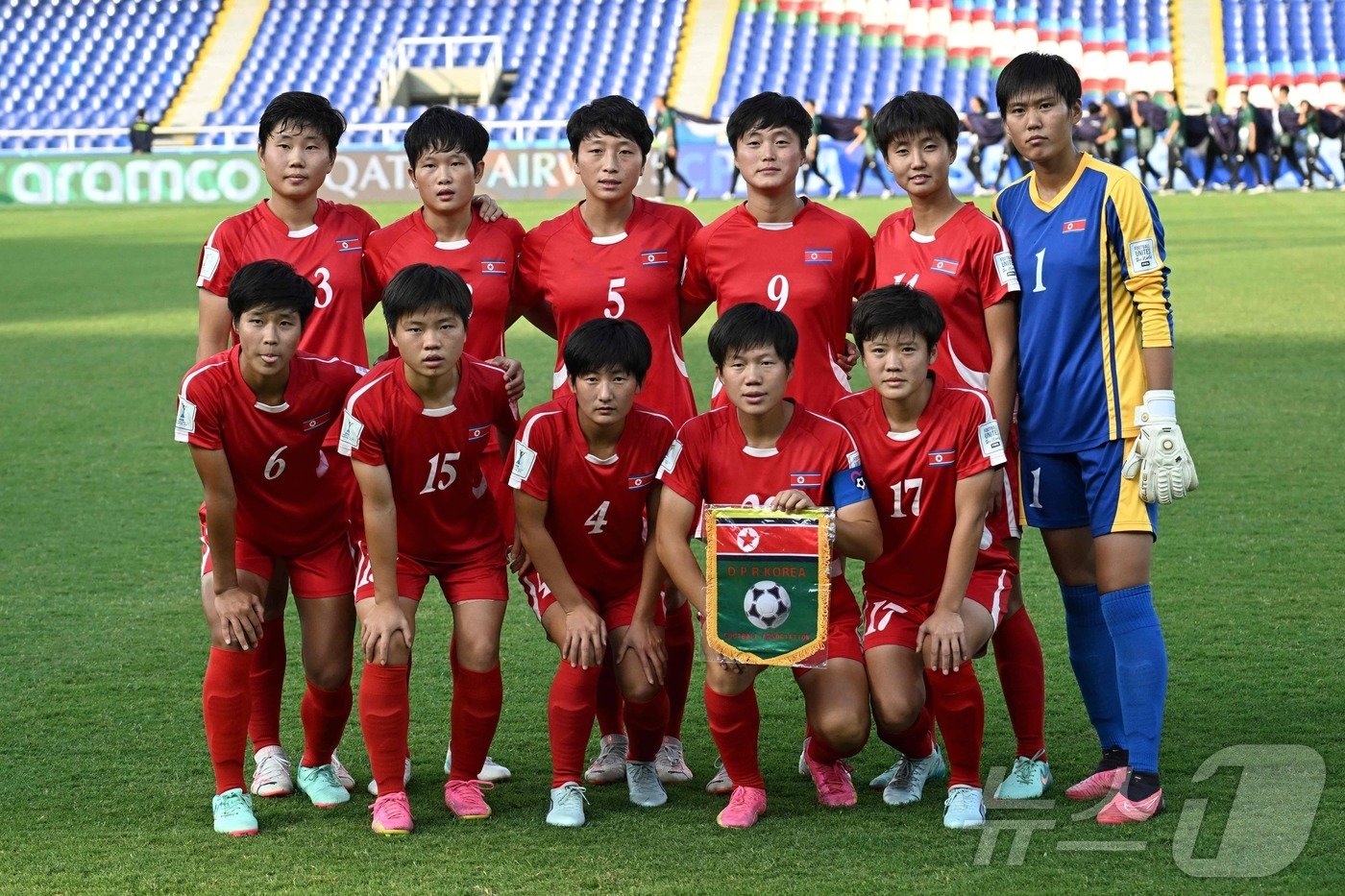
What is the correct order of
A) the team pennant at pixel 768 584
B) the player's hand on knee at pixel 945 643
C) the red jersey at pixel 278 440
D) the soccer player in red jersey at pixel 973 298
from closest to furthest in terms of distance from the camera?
the team pennant at pixel 768 584 → the player's hand on knee at pixel 945 643 → the red jersey at pixel 278 440 → the soccer player in red jersey at pixel 973 298

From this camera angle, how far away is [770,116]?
13.8 feet

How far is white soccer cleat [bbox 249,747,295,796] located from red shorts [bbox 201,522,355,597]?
1.45ft

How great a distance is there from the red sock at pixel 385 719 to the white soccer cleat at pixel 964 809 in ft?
4.34

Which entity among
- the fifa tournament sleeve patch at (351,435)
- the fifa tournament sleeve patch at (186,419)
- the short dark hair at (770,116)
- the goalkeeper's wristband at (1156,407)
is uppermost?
the short dark hair at (770,116)

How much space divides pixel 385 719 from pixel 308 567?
1.61ft

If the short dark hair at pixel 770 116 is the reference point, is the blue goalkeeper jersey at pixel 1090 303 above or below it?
below

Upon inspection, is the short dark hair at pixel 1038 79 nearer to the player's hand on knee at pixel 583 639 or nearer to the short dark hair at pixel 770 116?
the short dark hair at pixel 770 116

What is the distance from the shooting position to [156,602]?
5.91 m

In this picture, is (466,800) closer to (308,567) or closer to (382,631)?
(382,631)

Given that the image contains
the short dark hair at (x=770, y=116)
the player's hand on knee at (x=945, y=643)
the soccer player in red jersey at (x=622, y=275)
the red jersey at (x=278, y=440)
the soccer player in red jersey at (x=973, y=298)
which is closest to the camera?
the player's hand on knee at (x=945, y=643)

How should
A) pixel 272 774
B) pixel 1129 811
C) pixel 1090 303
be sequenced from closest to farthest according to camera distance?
pixel 1129 811, pixel 1090 303, pixel 272 774

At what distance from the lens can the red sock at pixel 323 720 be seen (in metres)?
4.09

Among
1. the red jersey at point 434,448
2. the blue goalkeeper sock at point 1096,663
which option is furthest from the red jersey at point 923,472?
the red jersey at point 434,448

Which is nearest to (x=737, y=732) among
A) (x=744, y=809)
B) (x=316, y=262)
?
(x=744, y=809)
